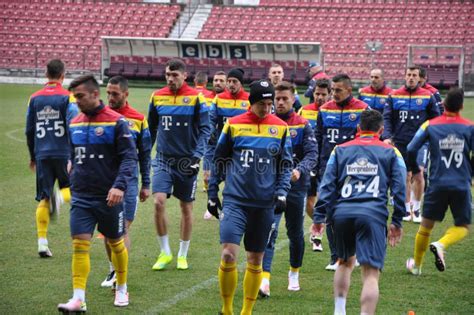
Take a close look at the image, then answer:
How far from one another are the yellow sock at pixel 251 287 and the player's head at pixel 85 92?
2025 millimetres

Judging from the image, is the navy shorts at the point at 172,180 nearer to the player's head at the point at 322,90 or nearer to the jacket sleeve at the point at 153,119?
the jacket sleeve at the point at 153,119

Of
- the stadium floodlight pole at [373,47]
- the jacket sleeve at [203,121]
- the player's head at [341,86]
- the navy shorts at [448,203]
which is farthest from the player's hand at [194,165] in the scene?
the stadium floodlight pole at [373,47]

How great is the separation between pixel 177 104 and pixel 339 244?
333cm

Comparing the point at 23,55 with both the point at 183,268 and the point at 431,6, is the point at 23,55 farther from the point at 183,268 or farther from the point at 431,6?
the point at 183,268

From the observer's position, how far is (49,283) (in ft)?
26.9

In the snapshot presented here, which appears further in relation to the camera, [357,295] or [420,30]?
[420,30]

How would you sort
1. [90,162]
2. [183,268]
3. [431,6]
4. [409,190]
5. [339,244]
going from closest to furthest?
[339,244] < [90,162] < [183,268] < [409,190] < [431,6]

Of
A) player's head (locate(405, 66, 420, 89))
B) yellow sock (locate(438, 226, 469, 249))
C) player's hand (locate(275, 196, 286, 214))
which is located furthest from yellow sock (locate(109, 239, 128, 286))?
player's head (locate(405, 66, 420, 89))

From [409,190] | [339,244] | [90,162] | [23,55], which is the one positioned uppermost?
[90,162]

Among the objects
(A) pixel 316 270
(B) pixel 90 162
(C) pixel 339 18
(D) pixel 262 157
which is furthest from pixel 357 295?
(C) pixel 339 18

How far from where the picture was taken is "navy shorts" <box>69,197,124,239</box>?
706 cm

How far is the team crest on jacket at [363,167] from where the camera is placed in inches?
257

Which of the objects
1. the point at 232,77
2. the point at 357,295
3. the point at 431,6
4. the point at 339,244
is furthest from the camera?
the point at 431,6

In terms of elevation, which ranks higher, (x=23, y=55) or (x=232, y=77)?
(x=232, y=77)
